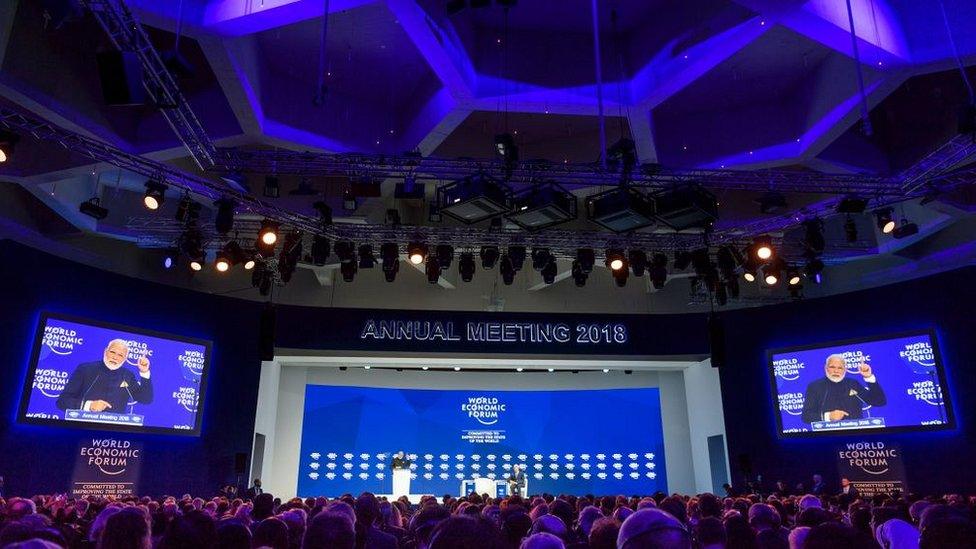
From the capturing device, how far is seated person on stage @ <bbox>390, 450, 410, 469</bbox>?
57.4 ft

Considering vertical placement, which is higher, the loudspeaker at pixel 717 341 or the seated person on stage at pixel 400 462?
the loudspeaker at pixel 717 341

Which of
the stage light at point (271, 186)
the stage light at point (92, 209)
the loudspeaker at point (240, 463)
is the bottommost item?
the loudspeaker at point (240, 463)

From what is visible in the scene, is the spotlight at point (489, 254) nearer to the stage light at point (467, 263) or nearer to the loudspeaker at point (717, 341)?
the stage light at point (467, 263)

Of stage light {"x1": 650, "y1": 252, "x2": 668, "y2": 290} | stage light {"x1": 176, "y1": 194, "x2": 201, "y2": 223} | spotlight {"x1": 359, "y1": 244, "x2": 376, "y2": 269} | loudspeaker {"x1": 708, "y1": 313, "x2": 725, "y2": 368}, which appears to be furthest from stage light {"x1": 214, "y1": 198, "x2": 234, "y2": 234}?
loudspeaker {"x1": 708, "y1": 313, "x2": 725, "y2": 368}

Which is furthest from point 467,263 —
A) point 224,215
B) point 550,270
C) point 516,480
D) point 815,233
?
point 516,480

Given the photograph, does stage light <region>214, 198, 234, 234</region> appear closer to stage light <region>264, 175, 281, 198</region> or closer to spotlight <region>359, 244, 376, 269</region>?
stage light <region>264, 175, 281, 198</region>

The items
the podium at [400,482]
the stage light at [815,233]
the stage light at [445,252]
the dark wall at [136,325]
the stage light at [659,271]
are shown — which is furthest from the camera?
the podium at [400,482]

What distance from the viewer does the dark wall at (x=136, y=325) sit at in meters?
11.6

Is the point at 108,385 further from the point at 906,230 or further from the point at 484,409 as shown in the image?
the point at 906,230

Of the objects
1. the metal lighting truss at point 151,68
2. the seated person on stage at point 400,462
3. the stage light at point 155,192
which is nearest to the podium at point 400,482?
the seated person on stage at point 400,462

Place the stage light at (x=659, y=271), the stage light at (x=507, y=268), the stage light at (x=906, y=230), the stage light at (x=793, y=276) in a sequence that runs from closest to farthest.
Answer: the stage light at (x=906, y=230), the stage light at (x=659, y=271), the stage light at (x=507, y=268), the stage light at (x=793, y=276)

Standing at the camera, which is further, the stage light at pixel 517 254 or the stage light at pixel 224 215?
the stage light at pixel 517 254

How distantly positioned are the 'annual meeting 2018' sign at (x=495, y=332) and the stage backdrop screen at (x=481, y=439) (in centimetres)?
447

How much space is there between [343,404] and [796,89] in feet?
46.9
